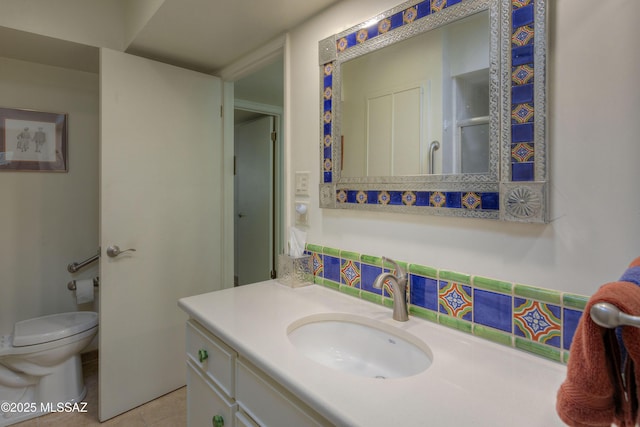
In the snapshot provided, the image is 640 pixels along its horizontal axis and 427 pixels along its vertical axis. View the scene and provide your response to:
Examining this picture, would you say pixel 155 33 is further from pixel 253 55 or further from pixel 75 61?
pixel 75 61

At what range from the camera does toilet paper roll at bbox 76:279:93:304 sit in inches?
86.1

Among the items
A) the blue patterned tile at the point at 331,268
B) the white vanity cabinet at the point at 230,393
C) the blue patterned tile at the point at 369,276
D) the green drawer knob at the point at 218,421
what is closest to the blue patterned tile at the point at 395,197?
the blue patterned tile at the point at 369,276

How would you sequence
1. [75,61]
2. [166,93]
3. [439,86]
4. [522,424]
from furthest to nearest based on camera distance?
[75,61] < [166,93] < [439,86] < [522,424]

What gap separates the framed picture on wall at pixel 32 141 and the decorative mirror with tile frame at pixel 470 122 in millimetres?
1889

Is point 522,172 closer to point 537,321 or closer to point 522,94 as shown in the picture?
point 522,94

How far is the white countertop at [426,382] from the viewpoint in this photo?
23.9 inches

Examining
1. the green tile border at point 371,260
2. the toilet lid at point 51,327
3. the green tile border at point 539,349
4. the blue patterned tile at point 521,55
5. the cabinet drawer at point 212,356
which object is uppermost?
the blue patterned tile at point 521,55

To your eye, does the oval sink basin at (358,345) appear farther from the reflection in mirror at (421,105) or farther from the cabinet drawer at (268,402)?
the reflection in mirror at (421,105)

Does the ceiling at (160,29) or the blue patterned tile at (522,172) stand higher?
the ceiling at (160,29)

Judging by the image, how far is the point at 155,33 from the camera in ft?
5.36

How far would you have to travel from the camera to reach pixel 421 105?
1062mm

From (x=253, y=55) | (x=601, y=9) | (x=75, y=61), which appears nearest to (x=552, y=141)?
Answer: (x=601, y=9)

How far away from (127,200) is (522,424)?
188cm

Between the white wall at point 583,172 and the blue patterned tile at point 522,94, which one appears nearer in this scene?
the white wall at point 583,172
